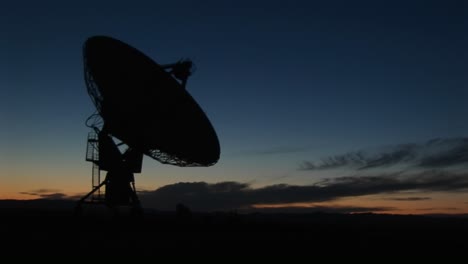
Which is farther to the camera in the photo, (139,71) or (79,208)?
(79,208)

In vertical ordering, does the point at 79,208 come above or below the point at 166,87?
below

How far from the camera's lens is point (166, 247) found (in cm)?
2659

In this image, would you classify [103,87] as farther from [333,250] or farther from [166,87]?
[333,250]

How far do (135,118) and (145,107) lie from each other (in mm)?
1265

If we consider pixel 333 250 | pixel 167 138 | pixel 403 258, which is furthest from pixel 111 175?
pixel 403 258

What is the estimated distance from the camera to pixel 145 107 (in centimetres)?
3909

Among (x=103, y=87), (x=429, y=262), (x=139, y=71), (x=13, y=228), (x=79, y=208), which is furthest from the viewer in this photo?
(x=79, y=208)

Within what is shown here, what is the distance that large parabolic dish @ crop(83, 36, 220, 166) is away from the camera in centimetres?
3719

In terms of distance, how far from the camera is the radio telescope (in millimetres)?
37375

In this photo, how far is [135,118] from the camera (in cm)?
3847

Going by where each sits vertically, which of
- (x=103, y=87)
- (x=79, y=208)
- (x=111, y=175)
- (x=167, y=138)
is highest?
(x=103, y=87)

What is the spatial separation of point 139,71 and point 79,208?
12858 mm

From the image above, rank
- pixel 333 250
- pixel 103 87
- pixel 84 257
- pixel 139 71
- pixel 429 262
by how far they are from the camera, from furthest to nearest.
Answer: pixel 139 71
pixel 103 87
pixel 333 250
pixel 429 262
pixel 84 257

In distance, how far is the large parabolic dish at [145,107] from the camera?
1464 inches
